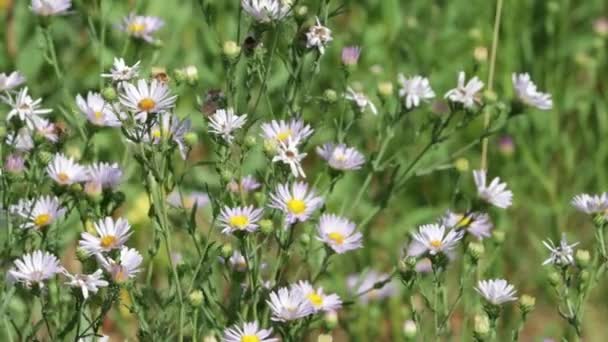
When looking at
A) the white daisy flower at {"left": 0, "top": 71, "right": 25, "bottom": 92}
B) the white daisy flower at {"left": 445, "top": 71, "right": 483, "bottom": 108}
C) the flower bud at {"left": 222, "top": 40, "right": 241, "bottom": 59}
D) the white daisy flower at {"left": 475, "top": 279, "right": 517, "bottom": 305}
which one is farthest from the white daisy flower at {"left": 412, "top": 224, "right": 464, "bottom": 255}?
the white daisy flower at {"left": 0, "top": 71, "right": 25, "bottom": 92}

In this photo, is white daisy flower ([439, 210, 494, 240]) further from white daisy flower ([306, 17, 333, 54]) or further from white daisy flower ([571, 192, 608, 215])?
white daisy flower ([306, 17, 333, 54])

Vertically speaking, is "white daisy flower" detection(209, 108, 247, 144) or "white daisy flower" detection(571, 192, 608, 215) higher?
"white daisy flower" detection(209, 108, 247, 144)

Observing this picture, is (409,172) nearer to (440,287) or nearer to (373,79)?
(440,287)

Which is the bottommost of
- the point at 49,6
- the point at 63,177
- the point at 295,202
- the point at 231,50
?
the point at 295,202

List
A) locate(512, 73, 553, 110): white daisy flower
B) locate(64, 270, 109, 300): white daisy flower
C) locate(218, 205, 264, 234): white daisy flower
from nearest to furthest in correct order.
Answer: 1. locate(64, 270, 109, 300): white daisy flower
2. locate(218, 205, 264, 234): white daisy flower
3. locate(512, 73, 553, 110): white daisy flower

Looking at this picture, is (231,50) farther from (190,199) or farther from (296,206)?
(190,199)

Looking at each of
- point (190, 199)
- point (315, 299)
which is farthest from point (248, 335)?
point (190, 199)

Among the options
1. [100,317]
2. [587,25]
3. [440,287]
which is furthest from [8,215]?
[587,25]
